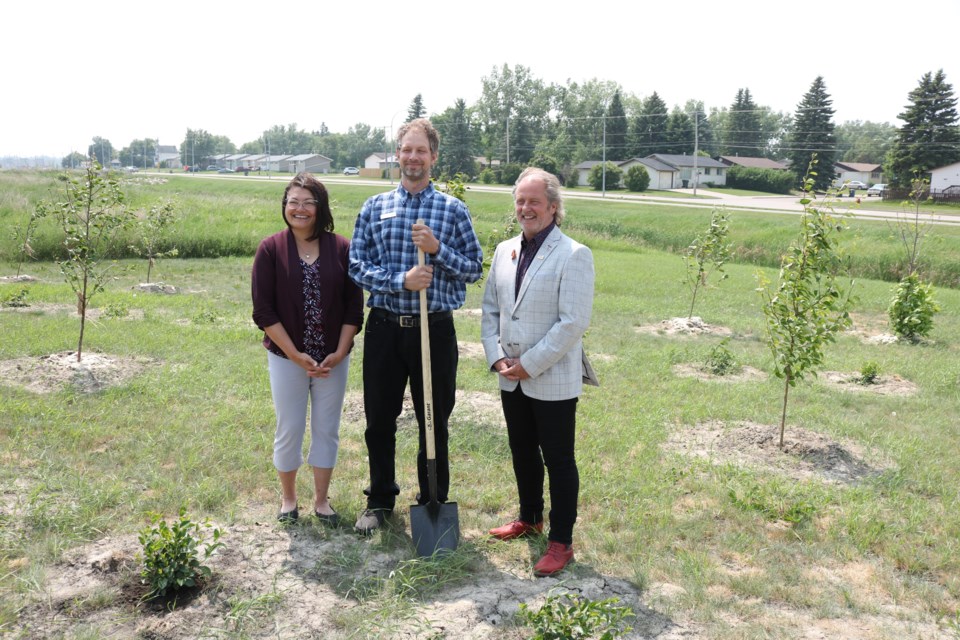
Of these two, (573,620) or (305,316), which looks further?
(305,316)

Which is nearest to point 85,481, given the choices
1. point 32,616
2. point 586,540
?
point 32,616

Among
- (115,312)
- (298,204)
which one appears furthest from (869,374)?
(115,312)

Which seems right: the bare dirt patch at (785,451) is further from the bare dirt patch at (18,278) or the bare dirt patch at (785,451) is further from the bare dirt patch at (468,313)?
the bare dirt patch at (18,278)

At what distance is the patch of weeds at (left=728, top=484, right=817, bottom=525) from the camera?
15.5 feet

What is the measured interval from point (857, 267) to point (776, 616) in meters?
21.1

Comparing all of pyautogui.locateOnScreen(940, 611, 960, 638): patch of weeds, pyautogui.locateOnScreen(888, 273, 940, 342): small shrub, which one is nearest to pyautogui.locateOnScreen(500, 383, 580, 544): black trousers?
pyautogui.locateOnScreen(940, 611, 960, 638): patch of weeds

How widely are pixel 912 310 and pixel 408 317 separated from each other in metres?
10.2

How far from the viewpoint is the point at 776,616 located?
141 inches

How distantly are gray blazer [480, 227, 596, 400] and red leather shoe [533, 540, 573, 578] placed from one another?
0.86m

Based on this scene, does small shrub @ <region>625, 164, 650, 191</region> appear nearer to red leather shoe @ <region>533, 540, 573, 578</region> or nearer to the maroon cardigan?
the maroon cardigan

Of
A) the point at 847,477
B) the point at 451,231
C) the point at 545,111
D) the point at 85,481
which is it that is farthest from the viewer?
the point at 545,111

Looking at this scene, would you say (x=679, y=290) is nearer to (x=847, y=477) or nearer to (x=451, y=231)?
(x=847, y=477)

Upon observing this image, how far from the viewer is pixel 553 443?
154 inches

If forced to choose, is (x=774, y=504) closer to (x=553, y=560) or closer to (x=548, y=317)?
(x=553, y=560)
